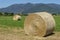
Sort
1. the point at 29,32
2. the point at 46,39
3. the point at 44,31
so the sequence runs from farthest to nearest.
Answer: the point at 29,32 < the point at 44,31 < the point at 46,39

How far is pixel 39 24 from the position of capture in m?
13.1

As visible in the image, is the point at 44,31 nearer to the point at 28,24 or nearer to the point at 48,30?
the point at 48,30

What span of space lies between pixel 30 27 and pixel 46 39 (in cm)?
212

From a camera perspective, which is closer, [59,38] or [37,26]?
[59,38]

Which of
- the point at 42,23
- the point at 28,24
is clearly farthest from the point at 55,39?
the point at 28,24

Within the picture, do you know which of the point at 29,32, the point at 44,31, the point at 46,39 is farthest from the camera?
the point at 29,32

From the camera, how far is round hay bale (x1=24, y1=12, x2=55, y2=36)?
1260 cm

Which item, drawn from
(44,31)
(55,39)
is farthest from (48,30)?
(55,39)

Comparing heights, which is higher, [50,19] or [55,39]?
[50,19]

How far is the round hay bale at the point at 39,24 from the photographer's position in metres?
12.6

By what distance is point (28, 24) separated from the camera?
1370 centimetres

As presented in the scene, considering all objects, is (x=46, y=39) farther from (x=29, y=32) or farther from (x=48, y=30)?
(x=29, y=32)

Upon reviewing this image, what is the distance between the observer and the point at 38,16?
514 inches

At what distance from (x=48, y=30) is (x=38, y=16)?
1.06 meters
